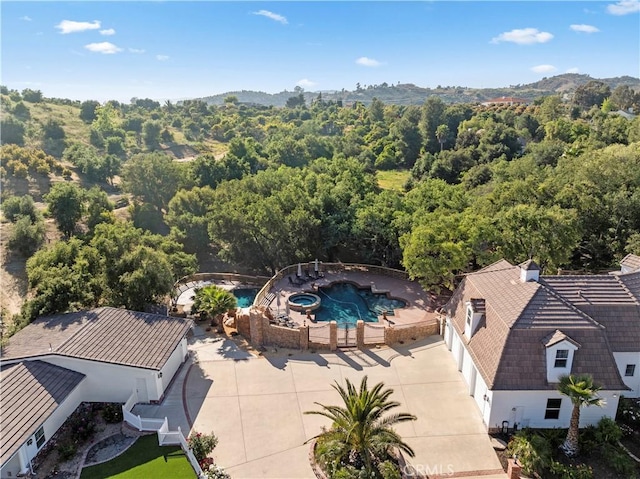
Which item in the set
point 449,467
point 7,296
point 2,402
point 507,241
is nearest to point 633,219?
point 507,241

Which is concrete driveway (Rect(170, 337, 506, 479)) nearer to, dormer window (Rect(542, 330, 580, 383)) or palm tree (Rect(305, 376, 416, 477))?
palm tree (Rect(305, 376, 416, 477))

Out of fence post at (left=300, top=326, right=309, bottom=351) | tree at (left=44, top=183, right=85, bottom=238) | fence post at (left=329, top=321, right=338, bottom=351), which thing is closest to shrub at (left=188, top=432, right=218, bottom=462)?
fence post at (left=300, top=326, right=309, bottom=351)

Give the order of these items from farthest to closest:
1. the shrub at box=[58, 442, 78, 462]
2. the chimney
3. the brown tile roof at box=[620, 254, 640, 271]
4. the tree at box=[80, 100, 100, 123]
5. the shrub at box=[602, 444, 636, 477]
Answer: the tree at box=[80, 100, 100, 123] → the brown tile roof at box=[620, 254, 640, 271] → the chimney → the shrub at box=[58, 442, 78, 462] → the shrub at box=[602, 444, 636, 477]

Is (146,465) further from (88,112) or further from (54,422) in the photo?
(88,112)

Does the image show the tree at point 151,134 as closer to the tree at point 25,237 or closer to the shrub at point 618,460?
the tree at point 25,237

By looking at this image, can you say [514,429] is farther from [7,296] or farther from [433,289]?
[7,296]

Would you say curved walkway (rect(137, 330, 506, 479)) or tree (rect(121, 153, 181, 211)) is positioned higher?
tree (rect(121, 153, 181, 211))

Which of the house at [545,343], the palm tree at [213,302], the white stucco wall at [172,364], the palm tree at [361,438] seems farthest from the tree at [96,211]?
the house at [545,343]
